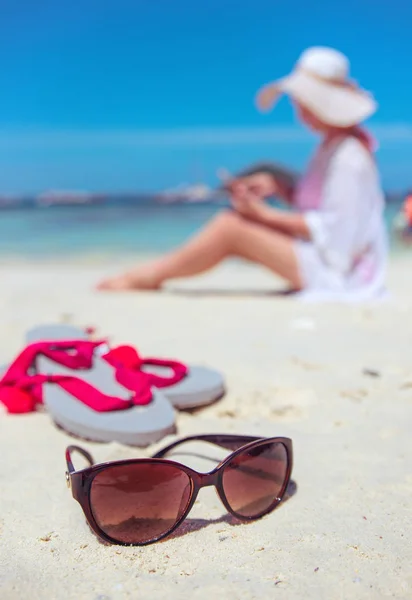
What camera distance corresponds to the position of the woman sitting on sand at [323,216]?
12.2 feet

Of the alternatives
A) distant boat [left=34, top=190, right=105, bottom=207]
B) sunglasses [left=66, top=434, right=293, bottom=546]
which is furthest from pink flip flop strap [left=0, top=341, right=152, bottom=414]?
distant boat [left=34, top=190, right=105, bottom=207]

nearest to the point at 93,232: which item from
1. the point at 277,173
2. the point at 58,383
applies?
the point at 277,173

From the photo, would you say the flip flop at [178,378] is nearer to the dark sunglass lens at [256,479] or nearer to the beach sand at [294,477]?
the beach sand at [294,477]

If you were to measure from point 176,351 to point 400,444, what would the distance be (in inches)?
44.7

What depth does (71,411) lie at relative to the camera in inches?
73.5

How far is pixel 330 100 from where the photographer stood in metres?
3.76

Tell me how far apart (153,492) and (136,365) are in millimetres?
883

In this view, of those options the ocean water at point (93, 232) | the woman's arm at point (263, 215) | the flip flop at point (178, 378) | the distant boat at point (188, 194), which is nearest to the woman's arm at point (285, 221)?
the woman's arm at point (263, 215)

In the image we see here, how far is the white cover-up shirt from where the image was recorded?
3688 mm

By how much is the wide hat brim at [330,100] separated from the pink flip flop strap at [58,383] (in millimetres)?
2133

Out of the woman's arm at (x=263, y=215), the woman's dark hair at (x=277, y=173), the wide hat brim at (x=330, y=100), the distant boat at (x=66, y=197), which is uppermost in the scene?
the wide hat brim at (x=330, y=100)

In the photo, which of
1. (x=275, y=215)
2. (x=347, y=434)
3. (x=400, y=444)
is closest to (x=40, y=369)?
(x=347, y=434)

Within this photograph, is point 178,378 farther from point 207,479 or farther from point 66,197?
point 66,197

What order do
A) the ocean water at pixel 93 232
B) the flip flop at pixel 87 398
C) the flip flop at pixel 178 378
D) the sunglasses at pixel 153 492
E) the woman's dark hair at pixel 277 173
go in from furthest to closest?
the ocean water at pixel 93 232 → the woman's dark hair at pixel 277 173 → the flip flop at pixel 178 378 → the flip flop at pixel 87 398 → the sunglasses at pixel 153 492
